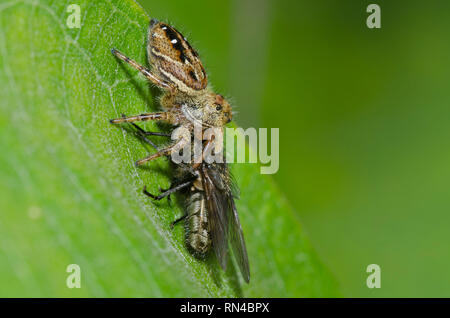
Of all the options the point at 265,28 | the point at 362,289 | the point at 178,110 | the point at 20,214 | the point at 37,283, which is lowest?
the point at 362,289

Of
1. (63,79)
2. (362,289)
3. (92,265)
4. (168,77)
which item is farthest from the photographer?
(362,289)

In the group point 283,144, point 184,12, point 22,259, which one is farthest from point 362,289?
point 22,259

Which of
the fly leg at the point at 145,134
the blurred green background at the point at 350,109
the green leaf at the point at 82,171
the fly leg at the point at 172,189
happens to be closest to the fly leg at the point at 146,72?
the green leaf at the point at 82,171

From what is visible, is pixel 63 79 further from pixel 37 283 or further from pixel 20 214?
pixel 37 283

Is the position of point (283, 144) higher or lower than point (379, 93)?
lower

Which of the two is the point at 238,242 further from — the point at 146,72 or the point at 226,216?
the point at 146,72

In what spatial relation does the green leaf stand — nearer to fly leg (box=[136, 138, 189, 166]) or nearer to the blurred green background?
fly leg (box=[136, 138, 189, 166])

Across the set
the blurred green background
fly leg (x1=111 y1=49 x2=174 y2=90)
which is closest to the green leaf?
fly leg (x1=111 y1=49 x2=174 y2=90)
